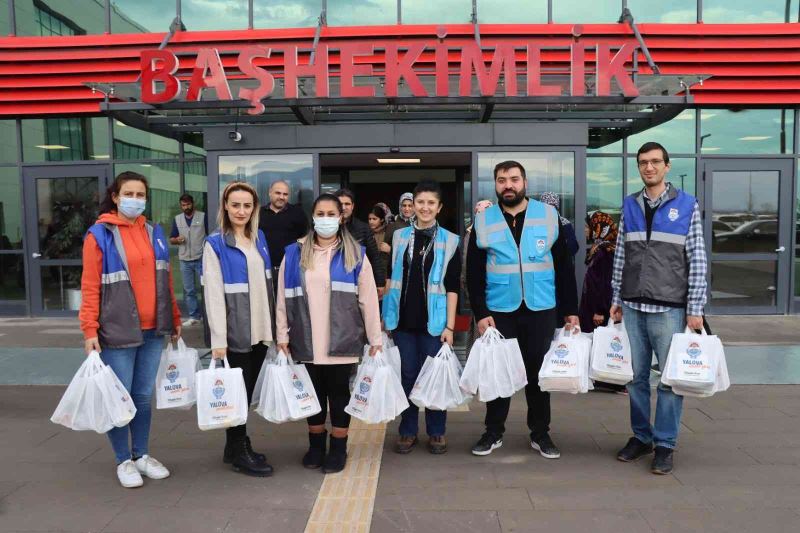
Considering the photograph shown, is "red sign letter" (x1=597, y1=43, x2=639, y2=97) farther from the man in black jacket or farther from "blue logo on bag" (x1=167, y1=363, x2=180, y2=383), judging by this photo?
"blue logo on bag" (x1=167, y1=363, x2=180, y2=383)

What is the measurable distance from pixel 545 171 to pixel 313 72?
9.98ft

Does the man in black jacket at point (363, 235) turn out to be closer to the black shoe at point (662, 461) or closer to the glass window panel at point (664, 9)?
the black shoe at point (662, 461)

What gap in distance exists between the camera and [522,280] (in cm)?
404

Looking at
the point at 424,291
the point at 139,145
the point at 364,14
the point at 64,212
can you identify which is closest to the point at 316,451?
the point at 424,291

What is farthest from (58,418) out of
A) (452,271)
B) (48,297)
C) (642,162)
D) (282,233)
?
(48,297)

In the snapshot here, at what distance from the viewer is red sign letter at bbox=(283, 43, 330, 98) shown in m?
6.23

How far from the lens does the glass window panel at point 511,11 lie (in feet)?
31.2

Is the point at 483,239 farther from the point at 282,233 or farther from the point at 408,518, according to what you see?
the point at 282,233

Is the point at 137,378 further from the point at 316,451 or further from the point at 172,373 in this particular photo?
the point at 316,451

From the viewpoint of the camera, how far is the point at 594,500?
351 cm

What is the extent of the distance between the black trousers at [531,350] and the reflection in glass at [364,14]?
22.7 ft

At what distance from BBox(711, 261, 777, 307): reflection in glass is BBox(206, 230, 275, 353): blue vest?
8.23m

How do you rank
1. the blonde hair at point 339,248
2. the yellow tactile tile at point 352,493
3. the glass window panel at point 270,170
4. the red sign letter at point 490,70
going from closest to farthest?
the yellow tactile tile at point 352,493, the blonde hair at point 339,248, the red sign letter at point 490,70, the glass window panel at point 270,170

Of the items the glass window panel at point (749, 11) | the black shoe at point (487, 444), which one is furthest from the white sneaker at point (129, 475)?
the glass window panel at point (749, 11)
